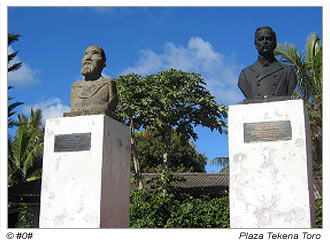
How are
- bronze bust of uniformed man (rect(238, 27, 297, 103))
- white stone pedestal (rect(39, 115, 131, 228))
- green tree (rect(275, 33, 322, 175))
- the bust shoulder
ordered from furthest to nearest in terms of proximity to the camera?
1. green tree (rect(275, 33, 322, 175))
2. the bust shoulder
3. bronze bust of uniformed man (rect(238, 27, 297, 103))
4. white stone pedestal (rect(39, 115, 131, 228))

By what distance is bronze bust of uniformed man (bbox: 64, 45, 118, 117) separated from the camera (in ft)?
23.1

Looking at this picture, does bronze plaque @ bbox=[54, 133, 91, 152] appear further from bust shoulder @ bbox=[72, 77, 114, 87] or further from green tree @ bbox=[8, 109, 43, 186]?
green tree @ bbox=[8, 109, 43, 186]

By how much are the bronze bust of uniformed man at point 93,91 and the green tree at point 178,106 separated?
8.34 meters

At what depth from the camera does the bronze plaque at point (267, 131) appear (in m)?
6.14

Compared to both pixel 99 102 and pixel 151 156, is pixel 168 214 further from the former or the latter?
pixel 151 156

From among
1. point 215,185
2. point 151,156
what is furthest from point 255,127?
point 151,156

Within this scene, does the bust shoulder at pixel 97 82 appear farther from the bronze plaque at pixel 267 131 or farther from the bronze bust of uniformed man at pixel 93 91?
the bronze plaque at pixel 267 131

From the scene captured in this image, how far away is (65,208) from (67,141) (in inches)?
42.7

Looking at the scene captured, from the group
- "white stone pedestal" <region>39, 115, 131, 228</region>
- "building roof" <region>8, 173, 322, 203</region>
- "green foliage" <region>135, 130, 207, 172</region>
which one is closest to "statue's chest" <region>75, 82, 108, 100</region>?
"white stone pedestal" <region>39, 115, 131, 228</region>

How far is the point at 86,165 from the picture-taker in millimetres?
6590

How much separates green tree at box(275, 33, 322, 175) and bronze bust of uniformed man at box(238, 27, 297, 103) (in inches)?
333

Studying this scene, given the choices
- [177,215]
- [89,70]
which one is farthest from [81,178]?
[177,215]

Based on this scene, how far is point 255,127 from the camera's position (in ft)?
20.7

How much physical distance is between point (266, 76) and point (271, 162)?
1473 mm
